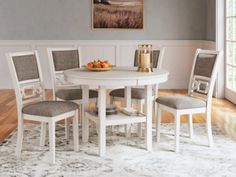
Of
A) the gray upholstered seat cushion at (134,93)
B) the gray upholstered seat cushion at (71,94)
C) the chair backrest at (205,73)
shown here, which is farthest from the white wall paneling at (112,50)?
the chair backrest at (205,73)

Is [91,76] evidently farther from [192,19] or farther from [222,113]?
[192,19]

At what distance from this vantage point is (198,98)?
379 centimetres

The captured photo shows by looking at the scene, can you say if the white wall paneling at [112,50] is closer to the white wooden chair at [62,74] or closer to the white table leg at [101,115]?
the white wooden chair at [62,74]

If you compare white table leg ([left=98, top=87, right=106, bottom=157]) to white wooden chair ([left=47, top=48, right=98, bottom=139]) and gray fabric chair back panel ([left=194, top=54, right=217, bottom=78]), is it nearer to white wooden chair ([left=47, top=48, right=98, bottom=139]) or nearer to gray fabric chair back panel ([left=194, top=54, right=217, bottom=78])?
white wooden chair ([left=47, top=48, right=98, bottom=139])

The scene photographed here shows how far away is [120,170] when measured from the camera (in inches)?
122

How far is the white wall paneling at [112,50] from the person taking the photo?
7.13 metres

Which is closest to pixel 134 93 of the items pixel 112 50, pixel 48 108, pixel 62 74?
pixel 62 74

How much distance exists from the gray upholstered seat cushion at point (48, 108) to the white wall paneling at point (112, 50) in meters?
3.75

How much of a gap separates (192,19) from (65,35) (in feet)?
7.52

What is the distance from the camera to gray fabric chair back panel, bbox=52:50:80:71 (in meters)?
4.24

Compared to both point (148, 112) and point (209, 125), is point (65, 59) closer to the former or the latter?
point (148, 112)

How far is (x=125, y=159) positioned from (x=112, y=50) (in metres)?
4.04

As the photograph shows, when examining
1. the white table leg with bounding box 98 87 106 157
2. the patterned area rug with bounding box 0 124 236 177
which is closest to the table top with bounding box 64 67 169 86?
the white table leg with bounding box 98 87 106 157

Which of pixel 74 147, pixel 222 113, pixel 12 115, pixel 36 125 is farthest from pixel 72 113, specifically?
pixel 222 113
